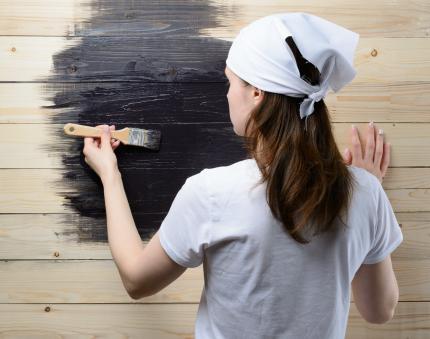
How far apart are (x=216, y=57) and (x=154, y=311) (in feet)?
2.09

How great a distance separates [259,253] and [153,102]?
22.4 inches

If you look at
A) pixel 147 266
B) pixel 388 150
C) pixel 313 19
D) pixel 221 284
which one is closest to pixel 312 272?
pixel 221 284

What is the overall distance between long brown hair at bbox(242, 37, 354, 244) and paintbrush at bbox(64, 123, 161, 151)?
1.51 ft

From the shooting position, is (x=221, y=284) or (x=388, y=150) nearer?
(x=221, y=284)

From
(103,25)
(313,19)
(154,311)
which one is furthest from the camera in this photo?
(154,311)

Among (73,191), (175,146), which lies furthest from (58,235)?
(175,146)

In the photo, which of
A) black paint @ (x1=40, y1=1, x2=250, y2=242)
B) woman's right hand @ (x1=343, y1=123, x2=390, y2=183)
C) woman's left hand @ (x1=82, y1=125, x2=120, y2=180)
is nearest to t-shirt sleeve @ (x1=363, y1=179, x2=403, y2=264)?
woman's right hand @ (x1=343, y1=123, x2=390, y2=183)

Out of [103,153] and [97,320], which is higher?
[103,153]

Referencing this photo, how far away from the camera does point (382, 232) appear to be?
1.03 meters

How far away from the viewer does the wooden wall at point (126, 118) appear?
4.38 feet

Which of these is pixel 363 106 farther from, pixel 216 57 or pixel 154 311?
pixel 154 311

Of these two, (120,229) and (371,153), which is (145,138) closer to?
(120,229)

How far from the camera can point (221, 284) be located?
983 millimetres

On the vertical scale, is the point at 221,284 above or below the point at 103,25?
below
